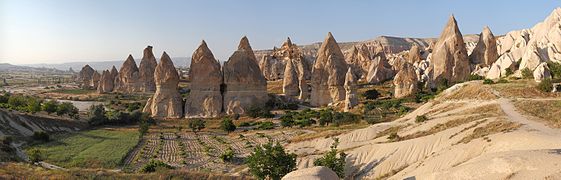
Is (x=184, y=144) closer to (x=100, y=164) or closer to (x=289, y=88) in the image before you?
(x=100, y=164)

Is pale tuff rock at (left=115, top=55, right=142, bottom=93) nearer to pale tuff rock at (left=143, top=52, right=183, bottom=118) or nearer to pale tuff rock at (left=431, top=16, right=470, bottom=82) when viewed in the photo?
pale tuff rock at (left=143, top=52, right=183, bottom=118)

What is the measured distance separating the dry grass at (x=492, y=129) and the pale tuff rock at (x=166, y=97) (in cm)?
3310

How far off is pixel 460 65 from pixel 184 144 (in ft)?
137

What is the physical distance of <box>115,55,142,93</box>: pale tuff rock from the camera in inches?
3209

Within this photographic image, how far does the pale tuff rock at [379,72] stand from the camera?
67.9m

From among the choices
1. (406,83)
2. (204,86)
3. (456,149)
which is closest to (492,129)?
(456,149)

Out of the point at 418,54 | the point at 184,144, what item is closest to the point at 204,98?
the point at 184,144

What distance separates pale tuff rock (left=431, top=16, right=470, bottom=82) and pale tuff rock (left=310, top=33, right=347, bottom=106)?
15769 millimetres

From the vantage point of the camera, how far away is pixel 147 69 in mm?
78625

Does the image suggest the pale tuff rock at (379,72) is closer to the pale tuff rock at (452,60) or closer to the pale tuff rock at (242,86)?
the pale tuff rock at (452,60)

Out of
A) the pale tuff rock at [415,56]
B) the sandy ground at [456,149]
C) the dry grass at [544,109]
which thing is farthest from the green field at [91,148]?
the pale tuff rock at [415,56]

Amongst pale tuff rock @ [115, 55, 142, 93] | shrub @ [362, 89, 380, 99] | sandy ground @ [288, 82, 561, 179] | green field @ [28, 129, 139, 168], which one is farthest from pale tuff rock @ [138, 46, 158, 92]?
sandy ground @ [288, 82, 561, 179]

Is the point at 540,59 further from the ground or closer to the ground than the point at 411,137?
further from the ground

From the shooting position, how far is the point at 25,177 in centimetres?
1272
